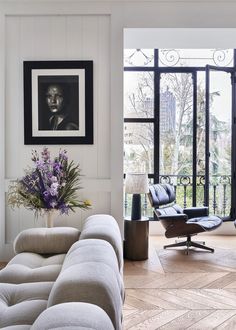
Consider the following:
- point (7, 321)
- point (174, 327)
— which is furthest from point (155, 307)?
point (7, 321)

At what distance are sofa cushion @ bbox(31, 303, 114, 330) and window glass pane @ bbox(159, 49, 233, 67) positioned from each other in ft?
16.3

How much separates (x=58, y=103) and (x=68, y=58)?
53 cm

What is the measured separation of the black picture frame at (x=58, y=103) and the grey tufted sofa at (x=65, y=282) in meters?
1.39

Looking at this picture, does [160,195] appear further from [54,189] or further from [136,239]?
[54,189]

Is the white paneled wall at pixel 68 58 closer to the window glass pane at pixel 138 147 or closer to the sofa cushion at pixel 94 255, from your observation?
the window glass pane at pixel 138 147

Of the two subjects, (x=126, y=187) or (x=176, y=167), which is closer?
(x=126, y=187)

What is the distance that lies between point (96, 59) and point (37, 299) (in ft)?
9.27

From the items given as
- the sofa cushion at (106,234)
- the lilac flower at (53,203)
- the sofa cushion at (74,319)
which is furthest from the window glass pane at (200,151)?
the sofa cushion at (74,319)

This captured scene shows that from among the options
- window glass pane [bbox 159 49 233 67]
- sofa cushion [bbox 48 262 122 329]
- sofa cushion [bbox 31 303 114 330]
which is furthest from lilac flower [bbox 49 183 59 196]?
window glass pane [bbox 159 49 233 67]

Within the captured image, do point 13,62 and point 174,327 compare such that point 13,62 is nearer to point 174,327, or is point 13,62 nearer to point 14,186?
point 14,186

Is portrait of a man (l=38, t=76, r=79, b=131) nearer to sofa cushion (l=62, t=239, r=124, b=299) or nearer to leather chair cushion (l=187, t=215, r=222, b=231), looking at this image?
leather chair cushion (l=187, t=215, r=222, b=231)

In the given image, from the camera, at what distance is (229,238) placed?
5426mm

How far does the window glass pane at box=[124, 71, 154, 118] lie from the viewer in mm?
5645

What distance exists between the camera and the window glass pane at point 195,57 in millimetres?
5621
